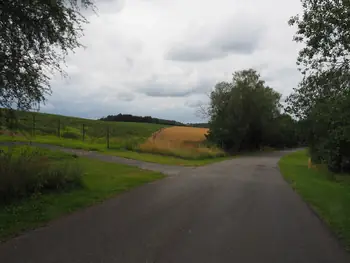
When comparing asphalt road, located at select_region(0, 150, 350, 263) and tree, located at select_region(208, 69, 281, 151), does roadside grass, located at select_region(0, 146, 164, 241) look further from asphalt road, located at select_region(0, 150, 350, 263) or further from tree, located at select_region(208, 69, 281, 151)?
tree, located at select_region(208, 69, 281, 151)

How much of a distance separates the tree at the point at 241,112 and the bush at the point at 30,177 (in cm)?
4788

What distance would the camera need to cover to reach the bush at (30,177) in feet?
38.2

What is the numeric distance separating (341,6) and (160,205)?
843 cm

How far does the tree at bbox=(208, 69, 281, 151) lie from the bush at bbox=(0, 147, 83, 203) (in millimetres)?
47883

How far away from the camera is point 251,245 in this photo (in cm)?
796

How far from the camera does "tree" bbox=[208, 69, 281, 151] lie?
6278 cm

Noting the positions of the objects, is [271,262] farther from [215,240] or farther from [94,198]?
[94,198]

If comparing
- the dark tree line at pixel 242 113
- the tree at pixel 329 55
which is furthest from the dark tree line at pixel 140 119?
the tree at pixel 329 55

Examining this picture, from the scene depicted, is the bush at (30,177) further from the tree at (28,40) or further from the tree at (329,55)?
the tree at (329,55)

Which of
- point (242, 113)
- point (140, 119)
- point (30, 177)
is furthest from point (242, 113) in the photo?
point (140, 119)

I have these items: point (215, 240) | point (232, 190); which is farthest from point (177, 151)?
point (215, 240)

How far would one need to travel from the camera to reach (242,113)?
64.1m

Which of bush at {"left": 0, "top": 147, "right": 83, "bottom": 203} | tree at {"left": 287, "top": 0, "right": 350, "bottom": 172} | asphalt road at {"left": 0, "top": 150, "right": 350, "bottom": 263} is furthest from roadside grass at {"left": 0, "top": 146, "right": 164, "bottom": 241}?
tree at {"left": 287, "top": 0, "right": 350, "bottom": 172}

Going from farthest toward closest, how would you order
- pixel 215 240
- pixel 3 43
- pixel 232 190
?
pixel 232 190, pixel 3 43, pixel 215 240
